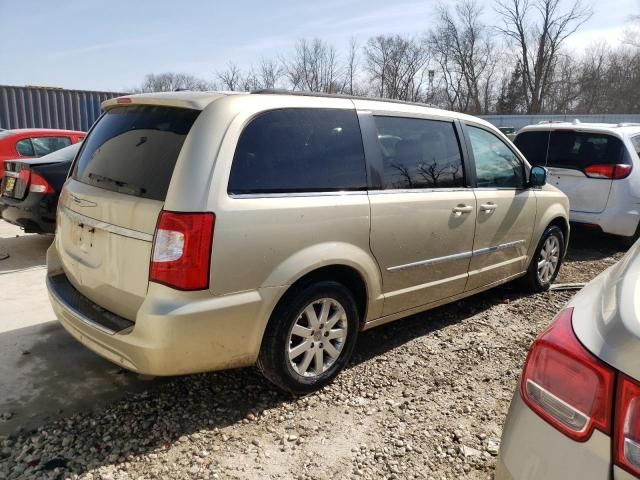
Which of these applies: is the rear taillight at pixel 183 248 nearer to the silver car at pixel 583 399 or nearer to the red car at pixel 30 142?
the silver car at pixel 583 399

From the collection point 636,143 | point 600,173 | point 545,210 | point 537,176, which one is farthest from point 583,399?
point 636,143

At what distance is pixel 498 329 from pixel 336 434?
2024 millimetres

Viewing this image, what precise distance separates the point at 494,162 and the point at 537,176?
1.80 feet

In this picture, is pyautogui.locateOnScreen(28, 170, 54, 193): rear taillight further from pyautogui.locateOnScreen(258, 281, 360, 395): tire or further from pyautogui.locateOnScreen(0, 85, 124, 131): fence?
pyautogui.locateOnScreen(0, 85, 124, 131): fence

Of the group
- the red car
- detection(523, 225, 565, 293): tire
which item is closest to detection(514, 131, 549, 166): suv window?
detection(523, 225, 565, 293): tire

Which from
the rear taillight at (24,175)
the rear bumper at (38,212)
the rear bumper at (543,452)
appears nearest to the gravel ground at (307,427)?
the rear bumper at (543,452)

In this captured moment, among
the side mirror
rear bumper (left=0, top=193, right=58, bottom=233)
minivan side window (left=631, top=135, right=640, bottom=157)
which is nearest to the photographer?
the side mirror

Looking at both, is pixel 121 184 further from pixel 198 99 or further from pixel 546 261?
pixel 546 261

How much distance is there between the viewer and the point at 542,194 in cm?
473

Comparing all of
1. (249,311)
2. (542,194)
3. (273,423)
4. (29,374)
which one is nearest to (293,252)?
(249,311)

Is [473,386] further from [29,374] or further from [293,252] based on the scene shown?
[29,374]

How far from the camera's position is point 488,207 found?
4.02 meters

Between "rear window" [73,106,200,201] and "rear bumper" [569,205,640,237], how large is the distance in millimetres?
5785

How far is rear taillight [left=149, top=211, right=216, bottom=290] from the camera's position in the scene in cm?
239
